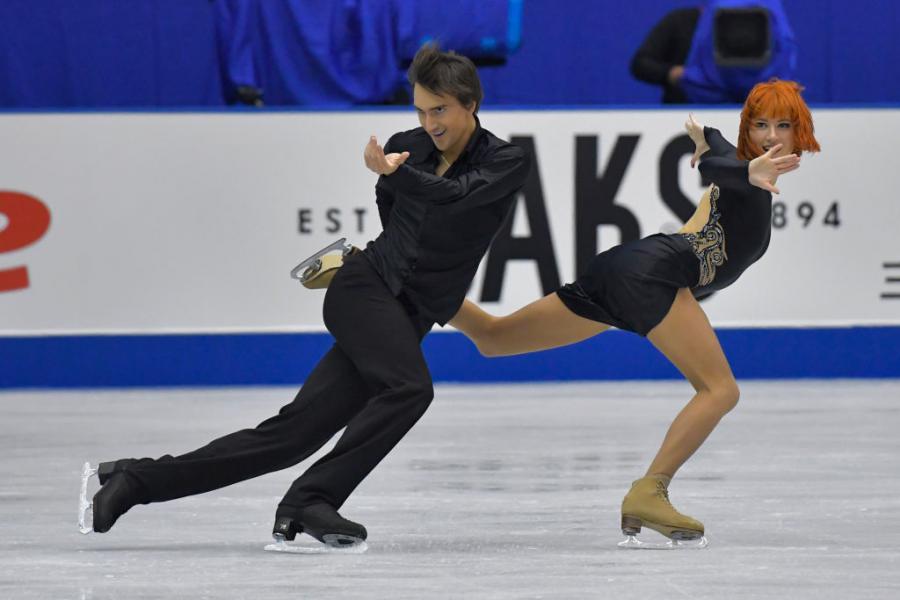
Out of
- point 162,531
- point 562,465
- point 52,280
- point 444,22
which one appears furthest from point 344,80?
point 162,531

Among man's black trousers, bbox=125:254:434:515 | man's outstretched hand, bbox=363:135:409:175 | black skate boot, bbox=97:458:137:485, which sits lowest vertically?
black skate boot, bbox=97:458:137:485

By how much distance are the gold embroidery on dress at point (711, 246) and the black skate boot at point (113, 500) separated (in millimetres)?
1415

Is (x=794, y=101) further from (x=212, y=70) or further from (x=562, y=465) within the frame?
(x=212, y=70)

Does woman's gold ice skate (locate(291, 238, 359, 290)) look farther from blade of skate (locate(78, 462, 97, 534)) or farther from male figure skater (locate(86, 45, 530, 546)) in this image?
blade of skate (locate(78, 462, 97, 534))

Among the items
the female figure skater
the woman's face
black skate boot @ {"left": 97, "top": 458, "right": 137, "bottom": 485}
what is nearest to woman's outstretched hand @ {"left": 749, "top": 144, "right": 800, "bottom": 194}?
the female figure skater

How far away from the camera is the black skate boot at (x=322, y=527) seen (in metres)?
3.87

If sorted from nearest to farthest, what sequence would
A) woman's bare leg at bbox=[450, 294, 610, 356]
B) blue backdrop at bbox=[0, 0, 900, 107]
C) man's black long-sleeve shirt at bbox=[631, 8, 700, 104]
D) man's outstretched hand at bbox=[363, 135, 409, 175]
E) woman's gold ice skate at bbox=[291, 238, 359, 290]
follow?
man's outstretched hand at bbox=[363, 135, 409, 175], woman's gold ice skate at bbox=[291, 238, 359, 290], woman's bare leg at bbox=[450, 294, 610, 356], man's black long-sleeve shirt at bbox=[631, 8, 700, 104], blue backdrop at bbox=[0, 0, 900, 107]

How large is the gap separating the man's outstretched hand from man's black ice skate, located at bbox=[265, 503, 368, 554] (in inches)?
30.4

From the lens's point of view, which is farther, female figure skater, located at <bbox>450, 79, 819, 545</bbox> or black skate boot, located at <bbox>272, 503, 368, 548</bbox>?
female figure skater, located at <bbox>450, 79, 819, 545</bbox>

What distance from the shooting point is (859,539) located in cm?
404

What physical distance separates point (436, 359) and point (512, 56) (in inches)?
90.5

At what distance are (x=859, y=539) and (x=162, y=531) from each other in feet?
5.45

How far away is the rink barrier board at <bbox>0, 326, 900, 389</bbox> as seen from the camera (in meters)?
7.75

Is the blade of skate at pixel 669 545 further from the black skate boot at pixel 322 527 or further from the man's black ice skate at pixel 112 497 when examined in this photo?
the man's black ice skate at pixel 112 497
